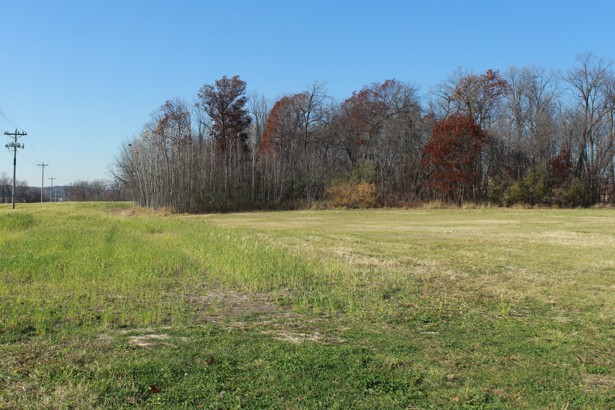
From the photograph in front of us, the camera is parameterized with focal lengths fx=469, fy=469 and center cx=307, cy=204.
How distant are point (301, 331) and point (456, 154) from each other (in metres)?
38.6

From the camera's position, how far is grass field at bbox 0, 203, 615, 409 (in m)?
3.40

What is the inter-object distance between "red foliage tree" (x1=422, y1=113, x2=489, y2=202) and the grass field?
3107 centimetres

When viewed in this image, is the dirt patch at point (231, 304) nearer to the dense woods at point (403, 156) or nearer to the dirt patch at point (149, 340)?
the dirt patch at point (149, 340)

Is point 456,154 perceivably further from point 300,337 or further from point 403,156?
point 300,337

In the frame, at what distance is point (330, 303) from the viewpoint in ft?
20.6

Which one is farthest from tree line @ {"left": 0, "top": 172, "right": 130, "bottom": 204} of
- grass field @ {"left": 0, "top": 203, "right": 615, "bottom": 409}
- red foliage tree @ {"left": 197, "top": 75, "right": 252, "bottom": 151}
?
grass field @ {"left": 0, "top": 203, "right": 615, "bottom": 409}

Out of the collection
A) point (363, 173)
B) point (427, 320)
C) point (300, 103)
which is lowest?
point (427, 320)

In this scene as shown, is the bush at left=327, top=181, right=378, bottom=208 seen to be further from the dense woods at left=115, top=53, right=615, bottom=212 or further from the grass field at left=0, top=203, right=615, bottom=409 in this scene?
the grass field at left=0, top=203, right=615, bottom=409

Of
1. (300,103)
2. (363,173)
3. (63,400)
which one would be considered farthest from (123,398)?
(300,103)

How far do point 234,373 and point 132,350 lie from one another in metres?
1.11

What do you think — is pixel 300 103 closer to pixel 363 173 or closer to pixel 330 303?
pixel 363 173

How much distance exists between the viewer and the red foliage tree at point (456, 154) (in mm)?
40125

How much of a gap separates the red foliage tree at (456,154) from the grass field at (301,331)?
31067 millimetres

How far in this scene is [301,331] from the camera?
507cm
